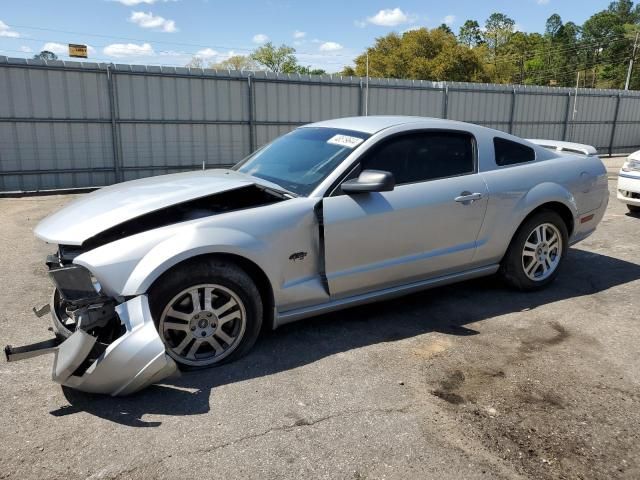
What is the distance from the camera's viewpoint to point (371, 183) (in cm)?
361

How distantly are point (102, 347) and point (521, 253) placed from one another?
3.56 metres

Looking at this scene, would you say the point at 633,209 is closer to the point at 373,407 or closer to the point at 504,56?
the point at 373,407

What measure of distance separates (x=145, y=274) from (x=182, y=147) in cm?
985

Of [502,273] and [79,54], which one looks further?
[79,54]

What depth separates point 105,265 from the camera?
3008 mm

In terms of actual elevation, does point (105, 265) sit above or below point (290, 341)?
above

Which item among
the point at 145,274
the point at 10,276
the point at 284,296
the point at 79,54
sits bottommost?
the point at 10,276

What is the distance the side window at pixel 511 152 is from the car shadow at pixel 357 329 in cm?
117

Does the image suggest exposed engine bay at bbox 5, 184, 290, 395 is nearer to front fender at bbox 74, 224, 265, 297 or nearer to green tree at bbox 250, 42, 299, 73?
front fender at bbox 74, 224, 265, 297

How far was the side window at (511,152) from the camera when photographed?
4610 mm

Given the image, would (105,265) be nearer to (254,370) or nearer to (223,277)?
(223,277)

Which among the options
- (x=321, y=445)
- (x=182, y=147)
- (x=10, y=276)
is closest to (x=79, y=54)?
(x=182, y=147)

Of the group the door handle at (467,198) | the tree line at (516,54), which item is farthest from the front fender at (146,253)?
the tree line at (516,54)

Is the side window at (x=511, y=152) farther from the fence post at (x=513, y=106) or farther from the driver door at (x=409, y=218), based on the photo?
the fence post at (x=513, y=106)
